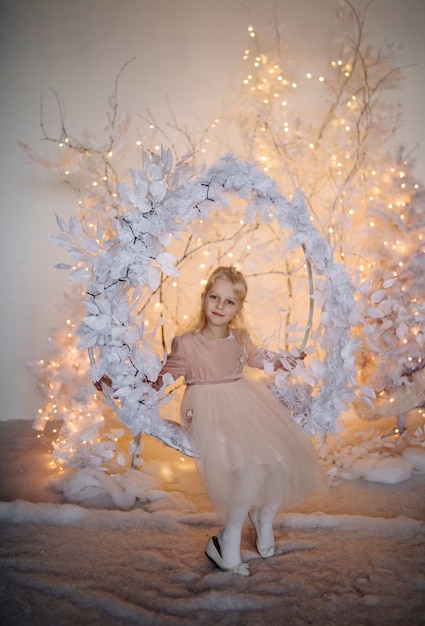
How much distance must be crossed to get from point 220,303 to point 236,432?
55cm

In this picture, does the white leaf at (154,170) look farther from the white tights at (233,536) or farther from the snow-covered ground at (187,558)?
the snow-covered ground at (187,558)

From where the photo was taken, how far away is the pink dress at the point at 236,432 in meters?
1.85

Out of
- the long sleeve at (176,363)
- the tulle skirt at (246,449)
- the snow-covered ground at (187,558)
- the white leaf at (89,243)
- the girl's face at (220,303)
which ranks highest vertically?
the white leaf at (89,243)

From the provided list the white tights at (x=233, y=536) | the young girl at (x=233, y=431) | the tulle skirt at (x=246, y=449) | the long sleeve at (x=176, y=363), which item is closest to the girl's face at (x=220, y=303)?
the young girl at (x=233, y=431)

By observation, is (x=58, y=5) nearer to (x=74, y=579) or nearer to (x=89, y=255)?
(x=89, y=255)

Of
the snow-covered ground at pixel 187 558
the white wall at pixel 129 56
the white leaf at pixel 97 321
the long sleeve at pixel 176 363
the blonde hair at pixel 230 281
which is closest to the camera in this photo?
the snow-covered ground at pixel 187 558

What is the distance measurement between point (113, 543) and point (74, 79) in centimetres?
281

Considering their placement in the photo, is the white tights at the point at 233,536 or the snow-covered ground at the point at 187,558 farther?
the white tights at the point at 233,536

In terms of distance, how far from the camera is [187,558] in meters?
1.95

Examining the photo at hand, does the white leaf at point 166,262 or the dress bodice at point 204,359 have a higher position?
the white leaf at point 166,262

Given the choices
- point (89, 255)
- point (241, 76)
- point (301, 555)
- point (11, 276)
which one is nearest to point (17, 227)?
point (11, 276)

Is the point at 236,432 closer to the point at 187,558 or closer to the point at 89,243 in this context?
the point at 187,558

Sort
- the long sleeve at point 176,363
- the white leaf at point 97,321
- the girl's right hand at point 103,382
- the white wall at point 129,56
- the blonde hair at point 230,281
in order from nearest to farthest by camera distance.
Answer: the white leaf at point 97,321
the girl's right hand at point 103,382
the long sleeve at point 176,363
the blonde hair at point 230,281
the white wall at point 129,56

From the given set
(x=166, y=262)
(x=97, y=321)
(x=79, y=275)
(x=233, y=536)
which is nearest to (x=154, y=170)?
(x=166, y=262)
